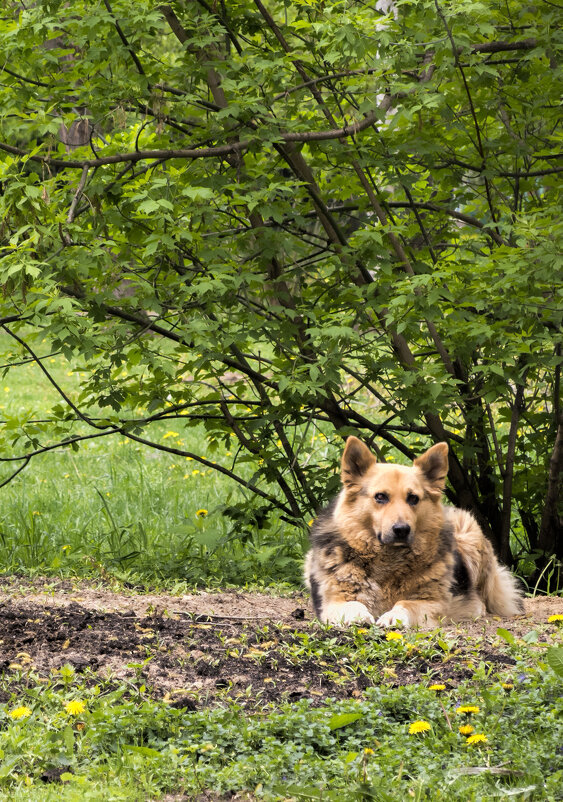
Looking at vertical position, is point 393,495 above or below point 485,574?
above

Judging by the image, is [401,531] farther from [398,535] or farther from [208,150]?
[208,150]

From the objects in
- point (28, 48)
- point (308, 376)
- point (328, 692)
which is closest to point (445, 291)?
point (308, 376)

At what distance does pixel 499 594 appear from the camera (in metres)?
5.66

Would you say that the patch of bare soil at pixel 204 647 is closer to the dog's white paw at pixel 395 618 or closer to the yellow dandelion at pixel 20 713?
the dog's white paw at pixel 395 618

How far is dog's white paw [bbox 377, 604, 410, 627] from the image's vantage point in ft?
15.8

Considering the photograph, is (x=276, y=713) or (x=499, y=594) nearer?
(x=276, y=713)

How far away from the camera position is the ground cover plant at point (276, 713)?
3109 mm

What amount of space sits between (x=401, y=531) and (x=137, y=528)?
3.33 metres

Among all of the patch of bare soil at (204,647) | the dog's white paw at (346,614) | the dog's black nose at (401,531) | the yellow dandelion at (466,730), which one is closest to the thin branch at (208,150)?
the dog's black nose at (401,531)

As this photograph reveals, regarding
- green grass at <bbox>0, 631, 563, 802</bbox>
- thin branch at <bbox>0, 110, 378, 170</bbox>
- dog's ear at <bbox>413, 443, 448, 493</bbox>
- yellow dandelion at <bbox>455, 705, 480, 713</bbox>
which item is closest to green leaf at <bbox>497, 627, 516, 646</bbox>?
green grass at <bbox>0, 631, 563, 802</bbox>

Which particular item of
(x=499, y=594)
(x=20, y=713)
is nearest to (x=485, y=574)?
(x=499, y=594)

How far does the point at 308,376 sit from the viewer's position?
21.0 feet

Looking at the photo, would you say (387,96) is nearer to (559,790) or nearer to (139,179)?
(139,179)

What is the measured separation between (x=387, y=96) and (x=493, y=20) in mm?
938
